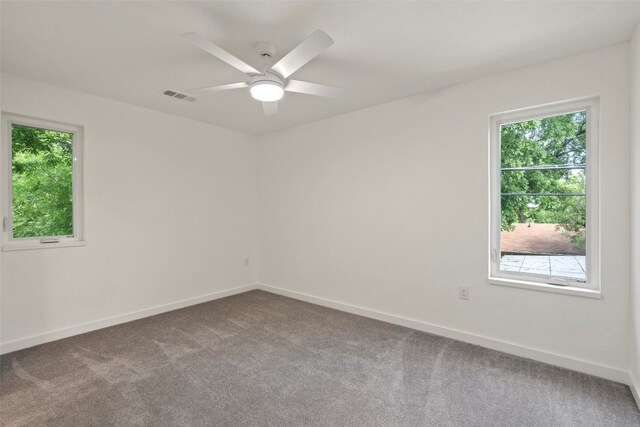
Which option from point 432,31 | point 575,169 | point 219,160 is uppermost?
point 432,31

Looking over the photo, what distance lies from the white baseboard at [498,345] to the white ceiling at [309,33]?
2384mm

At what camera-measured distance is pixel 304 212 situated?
4387 mm

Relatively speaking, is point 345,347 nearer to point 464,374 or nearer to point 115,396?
point 464,374

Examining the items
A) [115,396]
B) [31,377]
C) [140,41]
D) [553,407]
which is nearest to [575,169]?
[553,407]

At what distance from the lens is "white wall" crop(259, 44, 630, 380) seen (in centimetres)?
232

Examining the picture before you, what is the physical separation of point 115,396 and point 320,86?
2.60 meters

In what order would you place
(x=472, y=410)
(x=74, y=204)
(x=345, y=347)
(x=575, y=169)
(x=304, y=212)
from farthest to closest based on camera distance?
(x=304, y=212)
(x=74, y=204)
(x=345, y=347)
(x=575, y=169)
(x=472, y=410)

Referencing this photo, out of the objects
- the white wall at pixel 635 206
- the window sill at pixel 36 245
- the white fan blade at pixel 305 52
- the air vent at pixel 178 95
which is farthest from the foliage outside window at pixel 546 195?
the window sill at pixel 36 245

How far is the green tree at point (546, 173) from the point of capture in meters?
2.56

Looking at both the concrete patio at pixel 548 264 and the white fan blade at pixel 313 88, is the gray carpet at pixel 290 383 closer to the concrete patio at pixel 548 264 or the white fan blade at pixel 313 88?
the concrete patio at pixel 548 264

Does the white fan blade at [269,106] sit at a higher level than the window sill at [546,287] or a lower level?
higher

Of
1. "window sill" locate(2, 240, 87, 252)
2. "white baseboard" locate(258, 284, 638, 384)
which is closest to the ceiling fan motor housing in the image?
"window sill" locate(2, 240, 87, 252)

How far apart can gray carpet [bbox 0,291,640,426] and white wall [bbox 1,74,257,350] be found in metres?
0.43

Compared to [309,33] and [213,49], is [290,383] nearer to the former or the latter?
[213,49]
